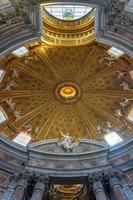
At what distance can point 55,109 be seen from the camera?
22875 millimetres

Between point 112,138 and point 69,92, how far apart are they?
5659 millimetres

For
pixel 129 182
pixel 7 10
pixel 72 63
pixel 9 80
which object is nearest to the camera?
pixel 7 10

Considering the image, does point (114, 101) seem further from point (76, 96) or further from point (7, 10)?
point (7, 10)

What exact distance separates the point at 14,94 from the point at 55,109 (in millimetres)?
3237

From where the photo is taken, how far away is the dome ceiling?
68.1 feet

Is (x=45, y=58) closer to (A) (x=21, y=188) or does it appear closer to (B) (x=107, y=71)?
(B) (x=107, y=71)

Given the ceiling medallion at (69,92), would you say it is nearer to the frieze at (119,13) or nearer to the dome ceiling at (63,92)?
the dome ceiling at (63,92)

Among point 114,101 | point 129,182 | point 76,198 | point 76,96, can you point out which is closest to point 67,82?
point 76,96

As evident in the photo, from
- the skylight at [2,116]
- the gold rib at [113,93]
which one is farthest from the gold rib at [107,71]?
the skylight at [2,116]

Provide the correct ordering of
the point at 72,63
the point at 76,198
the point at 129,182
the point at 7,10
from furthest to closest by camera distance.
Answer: the point at 72,63
the point at 76,198
the point at 129,182
the point at 7,10

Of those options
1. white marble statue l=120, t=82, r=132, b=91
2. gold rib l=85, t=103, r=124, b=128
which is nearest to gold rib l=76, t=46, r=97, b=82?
gold rib l=85, t=103, r=124, b=128

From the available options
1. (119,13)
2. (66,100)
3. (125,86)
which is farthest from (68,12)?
(66,100)

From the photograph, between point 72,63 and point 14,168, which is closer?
point 14,168

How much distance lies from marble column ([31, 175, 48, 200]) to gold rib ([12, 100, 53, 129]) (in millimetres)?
5780
